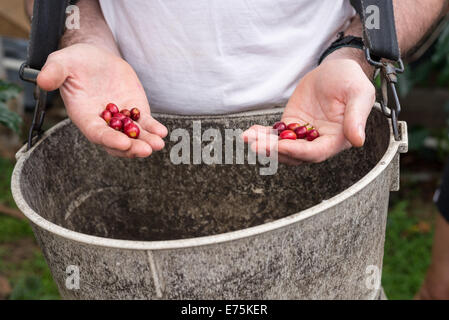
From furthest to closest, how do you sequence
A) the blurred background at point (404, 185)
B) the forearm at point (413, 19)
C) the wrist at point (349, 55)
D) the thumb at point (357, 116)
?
1. the blurred background at point (404, 185)
2. the forearm at point (413, 19)
3. the wrist at point (349, 55)
4. the thumb at point (357, 116)

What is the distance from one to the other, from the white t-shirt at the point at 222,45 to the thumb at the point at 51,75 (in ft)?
0.96

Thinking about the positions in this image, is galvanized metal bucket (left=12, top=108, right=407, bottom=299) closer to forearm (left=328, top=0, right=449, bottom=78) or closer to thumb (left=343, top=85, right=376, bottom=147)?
thumb (left=343, top=85, right=376, bottom=147)

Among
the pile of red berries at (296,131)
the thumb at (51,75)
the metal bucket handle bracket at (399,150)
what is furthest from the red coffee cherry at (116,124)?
the metal bucket handle bracket at (399,150)

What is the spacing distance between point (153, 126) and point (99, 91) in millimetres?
237

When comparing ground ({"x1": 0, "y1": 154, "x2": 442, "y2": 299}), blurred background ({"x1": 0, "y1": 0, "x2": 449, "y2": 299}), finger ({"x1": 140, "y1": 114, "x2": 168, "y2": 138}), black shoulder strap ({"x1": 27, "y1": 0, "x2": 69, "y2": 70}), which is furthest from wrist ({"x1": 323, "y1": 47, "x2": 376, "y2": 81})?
ground ({"x1": 0, "y1": 154, "x2": 442, "y2": 299})

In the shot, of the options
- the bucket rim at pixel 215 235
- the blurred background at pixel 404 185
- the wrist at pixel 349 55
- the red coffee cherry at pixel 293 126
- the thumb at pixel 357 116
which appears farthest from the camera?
the blurred background at pixel 404 185

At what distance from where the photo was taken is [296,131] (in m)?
1.36

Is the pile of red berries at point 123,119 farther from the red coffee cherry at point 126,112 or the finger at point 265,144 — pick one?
the finger at point 265,144

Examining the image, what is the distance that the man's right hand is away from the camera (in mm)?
1278

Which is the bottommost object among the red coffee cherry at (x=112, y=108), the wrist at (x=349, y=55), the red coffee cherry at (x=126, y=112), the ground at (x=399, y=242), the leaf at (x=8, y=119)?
the ground at (x=399, y=242)

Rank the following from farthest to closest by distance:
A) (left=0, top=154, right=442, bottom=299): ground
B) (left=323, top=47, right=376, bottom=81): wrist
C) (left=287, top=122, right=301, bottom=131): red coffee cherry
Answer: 1. (left=0, top=154, right=442, bottom=299): ground
2. (left=323, top=47, right=376, bottom=81): wrist
3. (left=287, top=122, right=301, bottom=131): red coffee cherry

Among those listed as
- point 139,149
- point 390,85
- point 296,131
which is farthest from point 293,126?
point 139,149

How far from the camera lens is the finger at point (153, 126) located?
1361mm
